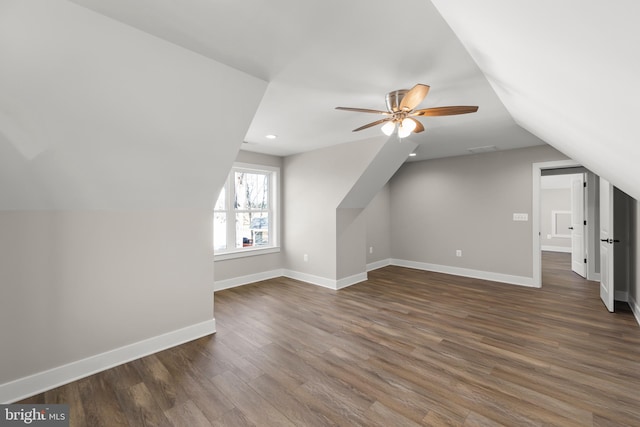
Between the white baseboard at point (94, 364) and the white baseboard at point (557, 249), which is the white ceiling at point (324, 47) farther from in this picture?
the white baseboard at point (557, 249)

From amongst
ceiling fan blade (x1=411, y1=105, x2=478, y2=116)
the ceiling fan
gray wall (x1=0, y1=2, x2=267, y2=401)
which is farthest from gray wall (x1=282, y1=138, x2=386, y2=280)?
gray wall (x1=0, y1=2, x2=267, y2=401)

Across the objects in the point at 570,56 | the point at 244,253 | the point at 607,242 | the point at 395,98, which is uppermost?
the point at 395,98

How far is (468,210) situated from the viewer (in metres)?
5.27

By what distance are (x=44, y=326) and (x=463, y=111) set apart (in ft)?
11.8

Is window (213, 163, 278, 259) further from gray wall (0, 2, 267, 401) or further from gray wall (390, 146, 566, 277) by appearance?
gray wall (390, 146, 566, 277)

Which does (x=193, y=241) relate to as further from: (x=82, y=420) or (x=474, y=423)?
(x=474, y=423)

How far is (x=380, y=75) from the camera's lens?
2115 millimetres

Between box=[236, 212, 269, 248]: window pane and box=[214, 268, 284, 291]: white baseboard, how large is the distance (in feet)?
1.81

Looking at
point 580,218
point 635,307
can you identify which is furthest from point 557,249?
point 635,307

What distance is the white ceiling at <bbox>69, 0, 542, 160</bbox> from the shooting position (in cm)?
142

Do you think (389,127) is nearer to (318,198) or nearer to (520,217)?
(318,198)

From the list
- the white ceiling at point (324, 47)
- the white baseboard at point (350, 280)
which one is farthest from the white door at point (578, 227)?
the white baseboard at point (350, 280)

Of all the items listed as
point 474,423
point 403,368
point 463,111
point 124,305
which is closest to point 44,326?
point 124,305

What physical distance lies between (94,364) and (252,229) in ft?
9.83
